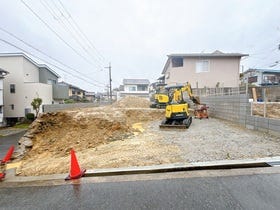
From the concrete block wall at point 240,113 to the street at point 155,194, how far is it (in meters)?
3.60

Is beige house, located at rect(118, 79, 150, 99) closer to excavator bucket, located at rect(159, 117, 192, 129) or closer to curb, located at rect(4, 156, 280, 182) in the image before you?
excavator bucket, located at rect(159, 117, 192, 129)

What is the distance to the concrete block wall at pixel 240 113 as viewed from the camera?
20.9ft

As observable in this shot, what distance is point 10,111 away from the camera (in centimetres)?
2180

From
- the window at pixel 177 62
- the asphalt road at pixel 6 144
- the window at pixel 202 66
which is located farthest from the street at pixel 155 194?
the window at pixel 177 62

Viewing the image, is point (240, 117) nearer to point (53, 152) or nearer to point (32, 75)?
point (53, 152)

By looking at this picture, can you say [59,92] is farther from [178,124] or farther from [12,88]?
[178,124]

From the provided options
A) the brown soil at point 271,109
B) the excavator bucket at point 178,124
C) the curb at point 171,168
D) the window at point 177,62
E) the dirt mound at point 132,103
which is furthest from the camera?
the dirt mound at point 132,103

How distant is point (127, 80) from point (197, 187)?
139 ft

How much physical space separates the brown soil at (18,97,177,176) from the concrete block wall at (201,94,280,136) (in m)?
3.84

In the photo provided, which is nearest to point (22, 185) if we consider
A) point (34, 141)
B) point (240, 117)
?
point (34, 141)

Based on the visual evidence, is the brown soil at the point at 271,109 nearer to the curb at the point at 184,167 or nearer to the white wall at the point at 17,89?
the curb at the point at 184,167

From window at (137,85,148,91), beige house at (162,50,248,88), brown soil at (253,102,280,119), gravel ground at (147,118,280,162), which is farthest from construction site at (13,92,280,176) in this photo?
window at (137,85,148,91)

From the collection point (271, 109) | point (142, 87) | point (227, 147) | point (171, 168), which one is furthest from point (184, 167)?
point (142, 87)

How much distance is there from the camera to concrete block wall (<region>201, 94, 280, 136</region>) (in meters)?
6.38
